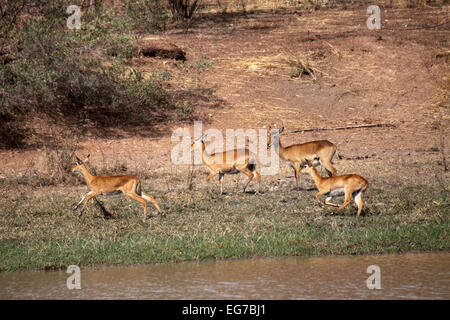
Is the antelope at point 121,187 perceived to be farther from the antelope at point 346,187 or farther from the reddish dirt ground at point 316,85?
the reddish dirt ground at point 316,85

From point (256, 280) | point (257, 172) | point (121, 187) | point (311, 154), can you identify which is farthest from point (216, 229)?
point (311, 154)

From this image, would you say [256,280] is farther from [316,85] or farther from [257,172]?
[316,85]

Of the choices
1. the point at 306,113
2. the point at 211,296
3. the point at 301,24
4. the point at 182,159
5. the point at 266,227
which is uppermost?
the point at 301,24

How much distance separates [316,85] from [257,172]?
27.3ft

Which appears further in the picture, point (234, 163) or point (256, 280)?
point (234, 163)

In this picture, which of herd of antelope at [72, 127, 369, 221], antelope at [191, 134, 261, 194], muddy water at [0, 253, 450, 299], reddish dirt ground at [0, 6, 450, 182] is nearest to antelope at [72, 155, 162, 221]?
herd of antelope at [72, 127, 369, 221]

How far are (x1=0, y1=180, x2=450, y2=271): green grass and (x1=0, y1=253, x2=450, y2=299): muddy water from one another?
0.23 metres

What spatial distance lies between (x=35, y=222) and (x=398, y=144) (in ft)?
32.5

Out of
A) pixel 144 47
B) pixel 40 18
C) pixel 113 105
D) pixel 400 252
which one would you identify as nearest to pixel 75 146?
pixel 113 105

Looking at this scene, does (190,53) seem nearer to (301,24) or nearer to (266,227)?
(301,24)

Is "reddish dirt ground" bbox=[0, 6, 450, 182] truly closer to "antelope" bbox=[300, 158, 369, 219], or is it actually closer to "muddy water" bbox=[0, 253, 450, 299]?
"antelope" bbox=[300, 158, 369, 219]

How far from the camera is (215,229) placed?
966cm

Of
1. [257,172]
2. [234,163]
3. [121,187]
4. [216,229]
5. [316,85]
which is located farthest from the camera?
[316,85]

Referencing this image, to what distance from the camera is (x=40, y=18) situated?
16484 millimetres
